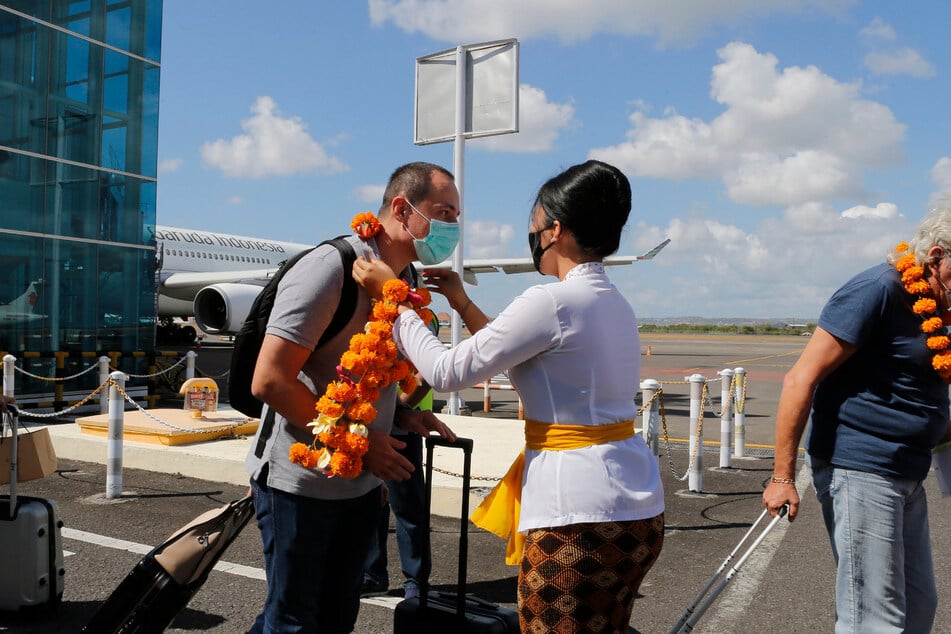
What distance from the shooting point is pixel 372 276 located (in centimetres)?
229

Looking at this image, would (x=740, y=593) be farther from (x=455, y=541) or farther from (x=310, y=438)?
(x=310, y=438)

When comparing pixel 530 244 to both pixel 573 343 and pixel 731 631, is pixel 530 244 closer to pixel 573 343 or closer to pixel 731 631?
pixel 573 343

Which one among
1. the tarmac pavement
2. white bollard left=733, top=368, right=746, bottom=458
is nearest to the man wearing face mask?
the tarmac pavement

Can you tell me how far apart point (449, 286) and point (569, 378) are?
0.63 meters

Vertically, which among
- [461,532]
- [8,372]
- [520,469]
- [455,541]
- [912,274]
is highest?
[912,274]

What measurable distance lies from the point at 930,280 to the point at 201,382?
28.6ft

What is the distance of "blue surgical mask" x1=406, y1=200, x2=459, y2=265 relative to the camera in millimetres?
2529

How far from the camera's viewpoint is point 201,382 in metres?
9.88

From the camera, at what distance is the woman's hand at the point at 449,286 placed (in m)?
2.52

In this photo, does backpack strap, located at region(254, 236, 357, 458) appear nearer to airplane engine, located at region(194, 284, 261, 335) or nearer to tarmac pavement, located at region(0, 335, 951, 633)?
tarmac pavement, located at region(0, 335, 951, 633)

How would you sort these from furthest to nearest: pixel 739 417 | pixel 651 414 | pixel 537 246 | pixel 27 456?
pixel 739 417 < pixel 651 414 < pixel 27 456 < pixel 537 246

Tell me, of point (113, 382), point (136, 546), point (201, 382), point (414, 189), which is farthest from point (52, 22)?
point (414, 189)

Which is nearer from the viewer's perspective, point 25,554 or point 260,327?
point 260,327

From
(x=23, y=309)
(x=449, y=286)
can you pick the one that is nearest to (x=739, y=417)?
(x=449, y=286)
